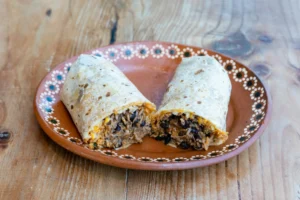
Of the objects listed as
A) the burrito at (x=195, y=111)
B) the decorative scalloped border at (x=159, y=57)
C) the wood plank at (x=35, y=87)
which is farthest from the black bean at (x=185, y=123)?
the wood plank at (x=35, y=87)

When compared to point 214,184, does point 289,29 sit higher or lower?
higher

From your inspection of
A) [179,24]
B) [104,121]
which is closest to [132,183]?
[104,121]

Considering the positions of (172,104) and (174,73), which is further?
(174,73)

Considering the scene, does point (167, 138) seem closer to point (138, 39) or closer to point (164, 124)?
point (164, 124)

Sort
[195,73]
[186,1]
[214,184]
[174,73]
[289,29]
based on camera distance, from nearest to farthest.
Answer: [214,184] → [195,73] → [174,73] → [289,29] → [186,1]

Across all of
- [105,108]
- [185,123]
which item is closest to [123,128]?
[105,108]

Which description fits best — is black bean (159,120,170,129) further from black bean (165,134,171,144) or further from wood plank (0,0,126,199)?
wood plank (0,0,126,199)

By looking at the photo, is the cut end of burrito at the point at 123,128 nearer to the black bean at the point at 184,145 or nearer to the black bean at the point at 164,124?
the black bean at the point at 164,124

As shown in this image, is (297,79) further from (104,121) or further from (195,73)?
(104,121)
